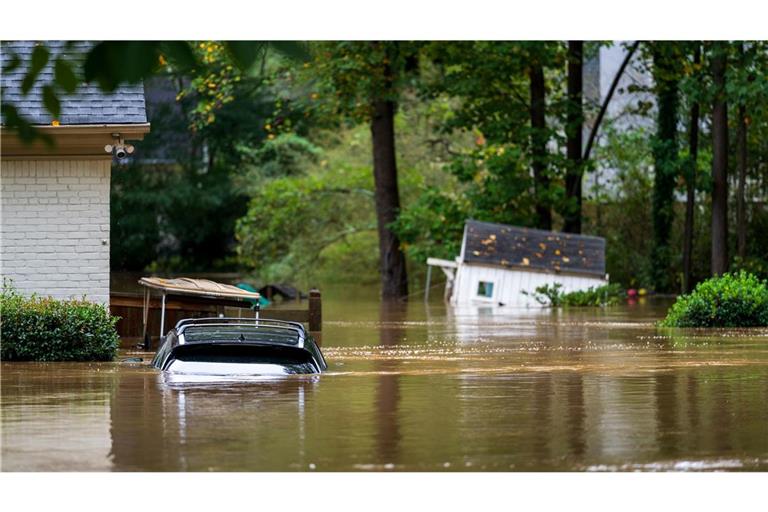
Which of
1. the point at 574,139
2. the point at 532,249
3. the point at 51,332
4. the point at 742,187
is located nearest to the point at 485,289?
the point at 532,249

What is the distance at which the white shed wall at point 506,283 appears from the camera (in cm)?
4175

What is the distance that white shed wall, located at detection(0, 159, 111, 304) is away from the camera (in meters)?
22.5

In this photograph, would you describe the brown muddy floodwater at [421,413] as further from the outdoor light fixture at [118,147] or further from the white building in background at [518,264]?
the white building in background at [518,264]

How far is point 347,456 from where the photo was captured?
456 inches

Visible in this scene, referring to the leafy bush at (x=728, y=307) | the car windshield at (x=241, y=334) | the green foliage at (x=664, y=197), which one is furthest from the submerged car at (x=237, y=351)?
the green foliage at (x=664, y=197)

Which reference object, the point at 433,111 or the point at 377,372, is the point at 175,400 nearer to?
the point at 377,372

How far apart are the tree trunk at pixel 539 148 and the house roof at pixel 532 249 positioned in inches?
69.5

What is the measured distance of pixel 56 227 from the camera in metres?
22.7

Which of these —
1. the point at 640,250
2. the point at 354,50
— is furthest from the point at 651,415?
the point at 640,250

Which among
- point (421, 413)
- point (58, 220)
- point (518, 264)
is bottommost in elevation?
point (421, 413)

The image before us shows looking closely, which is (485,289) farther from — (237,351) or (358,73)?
(237,351)

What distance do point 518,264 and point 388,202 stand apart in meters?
6.50

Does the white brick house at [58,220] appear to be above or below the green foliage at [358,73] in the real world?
below

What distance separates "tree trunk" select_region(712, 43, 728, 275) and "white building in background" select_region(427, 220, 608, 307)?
5111mm
